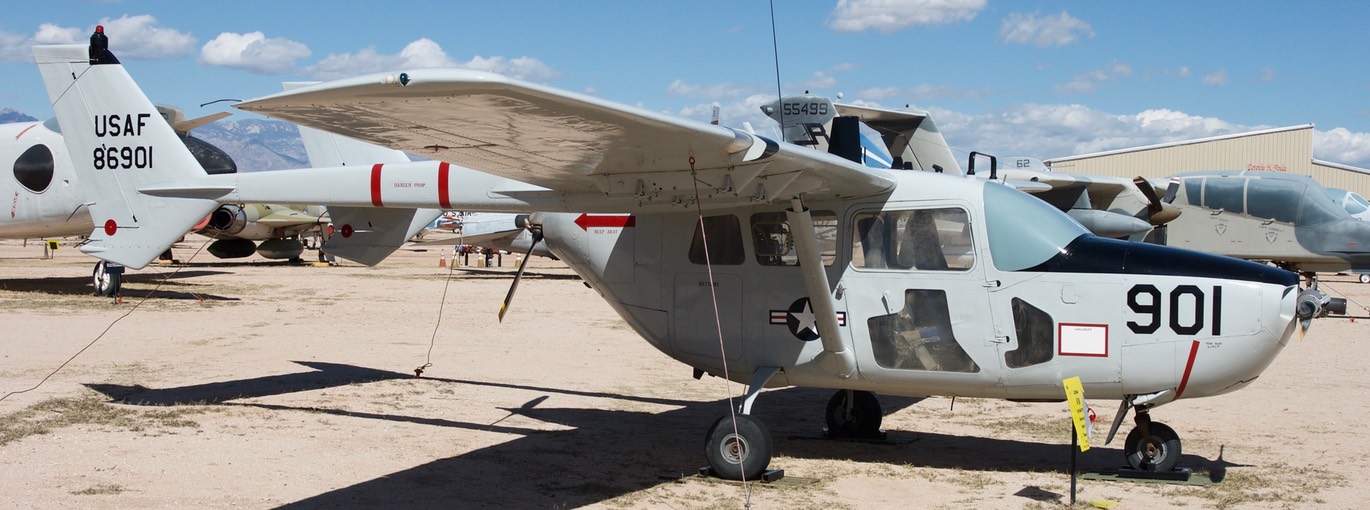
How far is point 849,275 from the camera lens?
7309mm

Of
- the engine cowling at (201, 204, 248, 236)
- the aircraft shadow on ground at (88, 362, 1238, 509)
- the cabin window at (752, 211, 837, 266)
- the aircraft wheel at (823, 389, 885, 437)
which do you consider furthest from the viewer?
the engine cowling at (201, 204, 248, 236)

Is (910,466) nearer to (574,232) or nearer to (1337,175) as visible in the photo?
(574,232)

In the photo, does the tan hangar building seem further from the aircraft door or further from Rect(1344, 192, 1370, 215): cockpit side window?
the aircraft door

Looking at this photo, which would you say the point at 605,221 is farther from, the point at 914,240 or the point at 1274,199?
the point at 1274,199

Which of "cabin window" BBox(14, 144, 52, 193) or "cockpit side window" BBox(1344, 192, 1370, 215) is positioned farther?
"cockpit side window" BBox(1344, 192, 1370, 215)

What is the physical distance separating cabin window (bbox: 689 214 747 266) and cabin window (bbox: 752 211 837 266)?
0.13 meters

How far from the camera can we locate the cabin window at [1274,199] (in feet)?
72.5

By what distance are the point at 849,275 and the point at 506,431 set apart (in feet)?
10.3

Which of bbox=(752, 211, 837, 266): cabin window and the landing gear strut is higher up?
bbox=(752, 211, 837, 266): cabin window

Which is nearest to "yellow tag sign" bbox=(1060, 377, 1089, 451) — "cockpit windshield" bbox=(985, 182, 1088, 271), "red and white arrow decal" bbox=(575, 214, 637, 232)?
"cockpit windshield" bbox=(985, 182, 1088, 271)

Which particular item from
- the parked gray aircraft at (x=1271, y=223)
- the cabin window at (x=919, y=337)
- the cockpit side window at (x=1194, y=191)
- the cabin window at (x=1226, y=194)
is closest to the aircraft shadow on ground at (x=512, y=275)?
the cockpit side window at (x=1194, y=191)

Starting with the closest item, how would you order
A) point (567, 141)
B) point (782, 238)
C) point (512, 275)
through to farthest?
1. point (567, 141)
2. point (782, 238)
3. point (512, 275)

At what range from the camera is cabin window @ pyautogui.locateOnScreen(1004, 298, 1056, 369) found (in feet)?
22.6

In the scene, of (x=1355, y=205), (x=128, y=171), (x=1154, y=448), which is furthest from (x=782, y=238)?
(x=1355, y=205)
